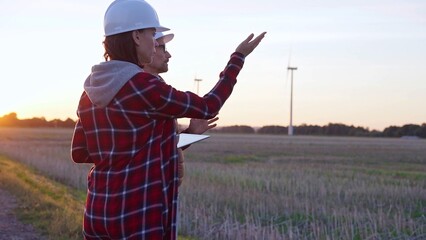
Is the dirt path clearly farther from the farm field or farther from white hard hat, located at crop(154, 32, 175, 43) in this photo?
white hard hat, located at crop(154, 32, 175, 43)

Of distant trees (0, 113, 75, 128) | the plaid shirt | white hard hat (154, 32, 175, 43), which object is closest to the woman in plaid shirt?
the plaid shirt

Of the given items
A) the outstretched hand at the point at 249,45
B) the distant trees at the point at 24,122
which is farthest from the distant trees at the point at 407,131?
the outstretched hand at the point at 249,45

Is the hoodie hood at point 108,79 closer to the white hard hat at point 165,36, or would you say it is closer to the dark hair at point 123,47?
the dark hair at point 123,47

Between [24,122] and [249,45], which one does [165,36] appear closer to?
[249,45]

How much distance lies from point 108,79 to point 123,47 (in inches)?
5.9

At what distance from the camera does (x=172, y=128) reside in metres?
2.83

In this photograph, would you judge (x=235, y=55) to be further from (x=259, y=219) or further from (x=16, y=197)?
(x=16, y=197)

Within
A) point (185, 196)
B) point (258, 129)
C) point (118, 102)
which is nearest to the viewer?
point (118, 102)

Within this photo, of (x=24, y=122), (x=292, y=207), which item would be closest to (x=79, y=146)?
(x=292, y=207)

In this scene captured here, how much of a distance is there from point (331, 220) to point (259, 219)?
1.18m

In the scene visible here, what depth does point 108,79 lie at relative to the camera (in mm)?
2738

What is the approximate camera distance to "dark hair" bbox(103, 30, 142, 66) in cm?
280

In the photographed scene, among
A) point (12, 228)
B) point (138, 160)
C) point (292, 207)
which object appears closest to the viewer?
point (138, 160)

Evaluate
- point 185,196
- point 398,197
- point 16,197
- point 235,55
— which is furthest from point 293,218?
point 235,55
